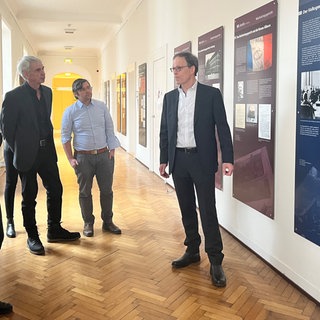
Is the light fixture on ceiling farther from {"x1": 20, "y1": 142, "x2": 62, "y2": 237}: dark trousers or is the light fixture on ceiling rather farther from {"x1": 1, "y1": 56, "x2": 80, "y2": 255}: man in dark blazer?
{"x1": 20, "y1": 142, "x2": 62, "y2": 237}: dark trousers

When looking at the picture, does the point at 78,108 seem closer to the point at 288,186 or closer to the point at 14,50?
the point at 288,186

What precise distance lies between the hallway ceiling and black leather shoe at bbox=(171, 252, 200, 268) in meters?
7.10

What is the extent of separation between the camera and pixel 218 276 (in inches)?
126

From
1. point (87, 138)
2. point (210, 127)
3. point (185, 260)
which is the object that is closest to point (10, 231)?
point (87, 138)

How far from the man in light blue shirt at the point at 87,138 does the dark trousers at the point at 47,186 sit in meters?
0.25

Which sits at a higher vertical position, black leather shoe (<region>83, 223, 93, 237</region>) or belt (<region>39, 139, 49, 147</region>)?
belt (<region>39, 139, 49, 147</region>)

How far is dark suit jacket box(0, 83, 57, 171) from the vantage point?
12.1ft

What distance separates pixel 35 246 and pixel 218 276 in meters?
1.66

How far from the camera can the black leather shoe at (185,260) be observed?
352cm

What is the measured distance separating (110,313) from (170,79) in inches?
185

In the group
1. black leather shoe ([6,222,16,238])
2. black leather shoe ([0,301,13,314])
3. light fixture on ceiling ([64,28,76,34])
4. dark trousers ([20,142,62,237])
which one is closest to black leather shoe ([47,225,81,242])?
dark trousers ([20,142,62,237])

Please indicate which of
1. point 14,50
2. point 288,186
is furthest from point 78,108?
point 14,50

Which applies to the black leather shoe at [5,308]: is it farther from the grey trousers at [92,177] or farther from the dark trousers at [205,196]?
the grey trousers at [92,177]

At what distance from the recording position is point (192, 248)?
11.7ft
